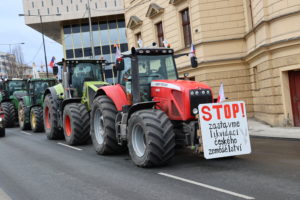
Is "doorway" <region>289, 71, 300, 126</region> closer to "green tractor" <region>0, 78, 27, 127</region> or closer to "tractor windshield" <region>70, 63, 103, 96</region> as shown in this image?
"tractor windshield" <region>70, 63, 103, 96</region>

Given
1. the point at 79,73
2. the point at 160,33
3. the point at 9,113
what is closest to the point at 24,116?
the point at 9,113

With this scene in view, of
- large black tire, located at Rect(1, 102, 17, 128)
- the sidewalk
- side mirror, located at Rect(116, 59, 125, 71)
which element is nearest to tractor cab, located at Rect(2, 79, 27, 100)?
large black tire, located at Rect(1, 102, 17, 128)

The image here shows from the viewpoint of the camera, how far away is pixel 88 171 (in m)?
8.02

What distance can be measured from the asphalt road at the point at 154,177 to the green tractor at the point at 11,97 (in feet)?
34.6

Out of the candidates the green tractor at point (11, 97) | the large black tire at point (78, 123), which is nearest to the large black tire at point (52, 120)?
the large black tire at point (78, 123)

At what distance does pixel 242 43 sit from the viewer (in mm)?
18359

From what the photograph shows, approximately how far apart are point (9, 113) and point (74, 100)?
922cm

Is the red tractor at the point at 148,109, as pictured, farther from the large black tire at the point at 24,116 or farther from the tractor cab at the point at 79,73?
the large black tire at the point at 24,116

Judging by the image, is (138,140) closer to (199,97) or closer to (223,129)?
(199,97)

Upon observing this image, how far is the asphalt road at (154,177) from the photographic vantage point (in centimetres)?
592

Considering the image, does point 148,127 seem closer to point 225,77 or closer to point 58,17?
point 225,77

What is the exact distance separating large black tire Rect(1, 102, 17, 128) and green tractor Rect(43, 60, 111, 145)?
6561 millimetres

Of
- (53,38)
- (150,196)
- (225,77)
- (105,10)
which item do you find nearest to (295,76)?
(225,77)

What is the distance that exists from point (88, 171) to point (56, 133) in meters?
6.06
